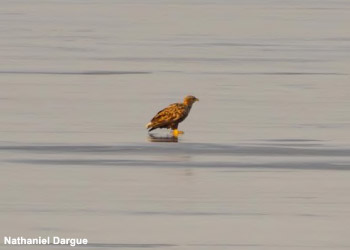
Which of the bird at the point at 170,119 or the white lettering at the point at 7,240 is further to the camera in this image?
the bird at the point at 170,119

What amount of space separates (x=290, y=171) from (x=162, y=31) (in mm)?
22517

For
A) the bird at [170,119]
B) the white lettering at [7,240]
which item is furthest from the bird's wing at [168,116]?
the white lettering at [7,240]

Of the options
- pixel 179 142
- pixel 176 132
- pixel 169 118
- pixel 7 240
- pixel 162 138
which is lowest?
pixel 7 240

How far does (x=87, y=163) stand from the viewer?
14.2 meters

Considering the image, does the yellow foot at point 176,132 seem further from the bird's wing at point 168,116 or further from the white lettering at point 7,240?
the white lettering at point 7,240

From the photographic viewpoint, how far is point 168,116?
1681 centimetres

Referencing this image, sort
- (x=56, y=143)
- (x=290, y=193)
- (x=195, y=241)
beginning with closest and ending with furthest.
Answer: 1. (x=195, y=241)
2. (x=290, y=193)
3. (x=56, y=143)

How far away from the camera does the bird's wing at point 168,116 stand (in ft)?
54.9

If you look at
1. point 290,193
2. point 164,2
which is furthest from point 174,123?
point 164,2

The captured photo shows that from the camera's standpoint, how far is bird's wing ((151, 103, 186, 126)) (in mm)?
16734

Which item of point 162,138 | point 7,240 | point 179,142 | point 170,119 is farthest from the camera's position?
point 170,119

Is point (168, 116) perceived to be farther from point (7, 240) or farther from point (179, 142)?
point (7, 240)

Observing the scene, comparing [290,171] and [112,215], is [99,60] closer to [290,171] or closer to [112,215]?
[290,171]

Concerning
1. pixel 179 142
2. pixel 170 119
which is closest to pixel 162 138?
pixel 170 119
